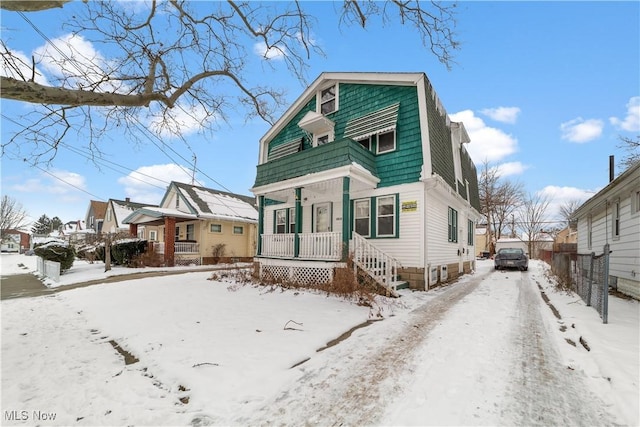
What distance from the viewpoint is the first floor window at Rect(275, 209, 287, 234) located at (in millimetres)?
13432

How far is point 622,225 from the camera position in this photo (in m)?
8.61

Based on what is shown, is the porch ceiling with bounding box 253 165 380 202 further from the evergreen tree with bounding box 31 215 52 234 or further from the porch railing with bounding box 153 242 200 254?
the evergreen tree with bounding box 31 215 52 234

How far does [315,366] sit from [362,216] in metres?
7.70

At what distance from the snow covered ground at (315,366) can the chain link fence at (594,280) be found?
1.32ft

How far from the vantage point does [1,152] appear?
512cm

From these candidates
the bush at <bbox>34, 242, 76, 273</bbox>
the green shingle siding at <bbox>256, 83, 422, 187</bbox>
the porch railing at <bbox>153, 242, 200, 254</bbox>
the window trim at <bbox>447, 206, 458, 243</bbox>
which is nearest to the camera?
the green shingle siding at <bbox>256, 83, 422, 187</bbox>

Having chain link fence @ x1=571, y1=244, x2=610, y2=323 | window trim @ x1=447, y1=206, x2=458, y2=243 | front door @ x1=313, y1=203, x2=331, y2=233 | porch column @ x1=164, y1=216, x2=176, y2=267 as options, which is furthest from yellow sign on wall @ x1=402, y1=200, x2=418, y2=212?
porch column @ x1=164, y1=216, x2=176, y2=267

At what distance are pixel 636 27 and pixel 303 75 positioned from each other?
881cm

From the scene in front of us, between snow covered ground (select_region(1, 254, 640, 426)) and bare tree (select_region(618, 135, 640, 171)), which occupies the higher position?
bare tree (select_region(618, 135, 640, 171))

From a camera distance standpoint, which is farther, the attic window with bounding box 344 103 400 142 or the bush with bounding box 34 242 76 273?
the bush with bounding box 34 242 76 273

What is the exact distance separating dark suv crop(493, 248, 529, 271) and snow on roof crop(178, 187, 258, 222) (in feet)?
58.3

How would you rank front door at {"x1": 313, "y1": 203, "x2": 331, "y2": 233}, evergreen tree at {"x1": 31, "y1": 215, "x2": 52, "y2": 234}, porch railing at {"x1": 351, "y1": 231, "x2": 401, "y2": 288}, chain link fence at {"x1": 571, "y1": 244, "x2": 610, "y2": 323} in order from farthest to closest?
evergreen tree at {"x1": 31, "y1": 215, "x2": 52, "y2": 234} → front door at {"x1": 313, "y1": 203, "x2": 331, "y2": 233} → porch railing at {"x1": 351, "y1": 231, "x2": 401, "y2": 288} → chain link fence at {"x1": 571, "y1": 244, "x2": 610, "y2": 323}

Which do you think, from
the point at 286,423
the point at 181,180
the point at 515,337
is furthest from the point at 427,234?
the point at 181,180

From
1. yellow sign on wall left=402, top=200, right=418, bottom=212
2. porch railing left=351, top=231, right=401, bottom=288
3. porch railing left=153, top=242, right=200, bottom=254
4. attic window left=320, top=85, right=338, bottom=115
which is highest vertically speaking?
attic window left=320, top=85, right=338, bottom=115
